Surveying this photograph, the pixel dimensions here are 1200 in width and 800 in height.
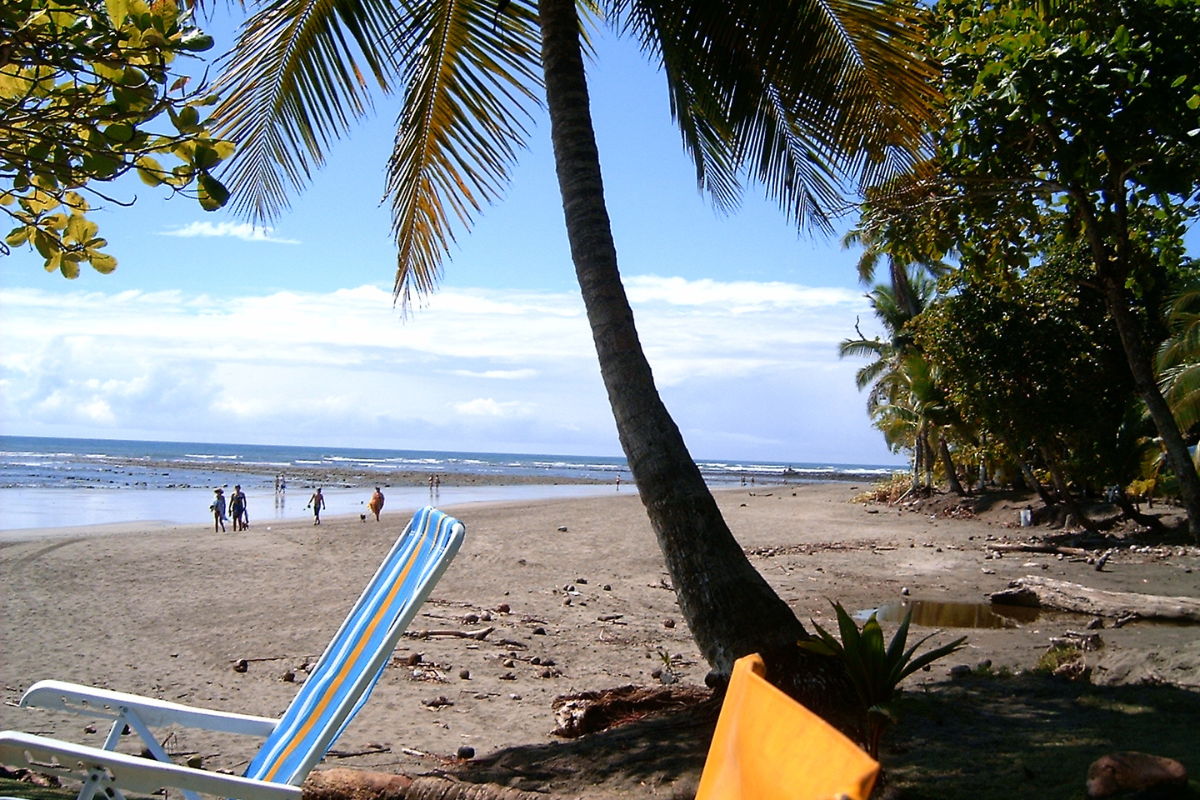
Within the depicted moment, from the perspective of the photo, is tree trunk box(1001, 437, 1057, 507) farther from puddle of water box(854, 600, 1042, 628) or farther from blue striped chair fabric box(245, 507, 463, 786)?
blue striped chair fabric box(245, 507, 463, 786)

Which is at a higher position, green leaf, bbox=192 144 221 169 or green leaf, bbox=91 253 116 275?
green leaf, bbox=192 144 221 169

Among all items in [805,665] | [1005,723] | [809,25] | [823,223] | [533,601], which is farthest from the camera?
[533,601]

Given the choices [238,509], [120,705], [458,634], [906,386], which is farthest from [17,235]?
[906,386]

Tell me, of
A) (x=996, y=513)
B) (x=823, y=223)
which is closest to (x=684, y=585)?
(x=823, y=223)

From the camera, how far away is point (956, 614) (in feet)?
28.2

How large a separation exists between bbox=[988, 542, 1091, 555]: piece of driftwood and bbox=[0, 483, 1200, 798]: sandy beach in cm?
26

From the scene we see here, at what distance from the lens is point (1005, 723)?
13.3 feet

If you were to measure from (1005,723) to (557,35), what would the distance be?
4.17 m

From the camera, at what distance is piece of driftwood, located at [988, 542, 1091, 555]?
12.4 m

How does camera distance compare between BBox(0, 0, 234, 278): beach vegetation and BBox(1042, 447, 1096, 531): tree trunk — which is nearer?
BBox(0, 0, 234, 278): beach vegetation

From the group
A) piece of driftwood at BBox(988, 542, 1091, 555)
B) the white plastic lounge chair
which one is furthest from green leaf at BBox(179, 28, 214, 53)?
piece of driftwood at BBox(988, 542, 1091, 555)

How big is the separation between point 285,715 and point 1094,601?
7.72 m

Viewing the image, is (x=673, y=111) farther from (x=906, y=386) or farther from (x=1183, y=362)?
(x=906, y=386)

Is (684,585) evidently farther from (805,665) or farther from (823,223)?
(823,223)
